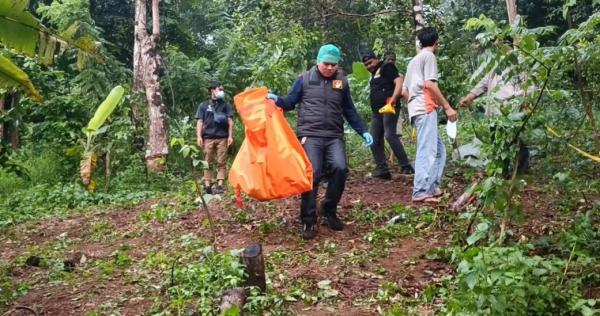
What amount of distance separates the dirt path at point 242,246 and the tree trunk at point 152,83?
3046 millimetres

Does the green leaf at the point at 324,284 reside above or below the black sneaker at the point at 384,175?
below

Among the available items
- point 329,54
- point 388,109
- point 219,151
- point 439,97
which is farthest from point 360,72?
point 329,54

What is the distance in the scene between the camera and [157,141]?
10531 millimetres

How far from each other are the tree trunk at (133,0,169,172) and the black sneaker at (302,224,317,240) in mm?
5681

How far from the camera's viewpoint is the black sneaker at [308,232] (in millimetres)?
5305

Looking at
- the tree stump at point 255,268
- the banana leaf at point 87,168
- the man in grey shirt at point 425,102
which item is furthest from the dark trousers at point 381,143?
the banana leaf at point 87,168

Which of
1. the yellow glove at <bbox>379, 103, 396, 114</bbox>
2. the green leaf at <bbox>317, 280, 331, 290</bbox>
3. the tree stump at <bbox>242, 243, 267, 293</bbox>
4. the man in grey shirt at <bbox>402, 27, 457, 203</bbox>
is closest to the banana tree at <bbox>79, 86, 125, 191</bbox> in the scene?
the yellow glove at <bbox>379, 103, 396, 114</bbox>

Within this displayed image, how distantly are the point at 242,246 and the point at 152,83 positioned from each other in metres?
6.02

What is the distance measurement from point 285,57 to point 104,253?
5.04 meters

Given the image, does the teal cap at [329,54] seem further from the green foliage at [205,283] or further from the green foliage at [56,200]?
the green foliage at [56,200]

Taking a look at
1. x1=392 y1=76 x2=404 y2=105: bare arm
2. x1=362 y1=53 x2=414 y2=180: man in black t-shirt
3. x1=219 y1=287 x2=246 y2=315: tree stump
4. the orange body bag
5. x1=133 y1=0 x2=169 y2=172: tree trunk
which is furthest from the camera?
x1=133 y1=0 x2=169 y2=172: tree trunk

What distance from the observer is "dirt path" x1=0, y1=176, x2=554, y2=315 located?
4.18m

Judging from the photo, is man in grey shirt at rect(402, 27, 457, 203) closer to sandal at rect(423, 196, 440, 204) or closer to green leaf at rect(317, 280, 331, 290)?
sandal at rect(423, 196, 440, 204)

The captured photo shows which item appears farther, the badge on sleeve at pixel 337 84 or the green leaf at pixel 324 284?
the badge on sleeve at pixel 337 84
